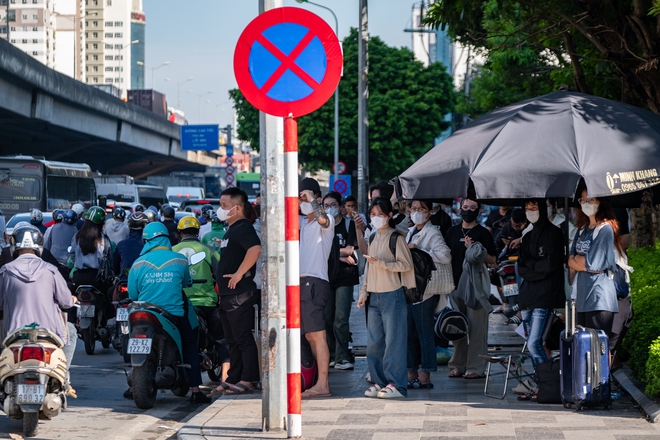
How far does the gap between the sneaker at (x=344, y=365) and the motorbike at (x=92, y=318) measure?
3.27 metres

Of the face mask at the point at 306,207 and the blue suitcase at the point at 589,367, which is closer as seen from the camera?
the blue suitcase at the point at 589,367

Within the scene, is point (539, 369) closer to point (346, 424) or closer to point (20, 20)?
point (346, 424)

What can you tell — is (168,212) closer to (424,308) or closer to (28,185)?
(424,308)

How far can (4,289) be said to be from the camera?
7.87 m

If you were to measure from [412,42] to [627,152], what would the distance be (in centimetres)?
11965

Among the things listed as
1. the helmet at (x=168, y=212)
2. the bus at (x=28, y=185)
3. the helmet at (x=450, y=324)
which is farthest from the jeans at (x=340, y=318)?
the bus at (x=28, y=185)

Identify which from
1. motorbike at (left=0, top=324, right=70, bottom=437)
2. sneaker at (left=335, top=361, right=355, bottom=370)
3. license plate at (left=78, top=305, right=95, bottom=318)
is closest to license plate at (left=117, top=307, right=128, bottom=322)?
license plate at (left=78, top=305, right=95, bottom=318)

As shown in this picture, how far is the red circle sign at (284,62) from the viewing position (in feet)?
21.8

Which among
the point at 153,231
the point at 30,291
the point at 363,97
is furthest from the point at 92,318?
the point at 363,97

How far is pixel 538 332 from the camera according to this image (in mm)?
8469

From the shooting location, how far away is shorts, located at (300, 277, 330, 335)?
8906 mm

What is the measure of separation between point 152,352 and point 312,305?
145 centimetres

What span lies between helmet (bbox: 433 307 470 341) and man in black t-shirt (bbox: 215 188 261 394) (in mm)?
1722

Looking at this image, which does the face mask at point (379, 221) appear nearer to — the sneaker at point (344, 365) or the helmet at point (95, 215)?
the sneaker at point (344, 365)
